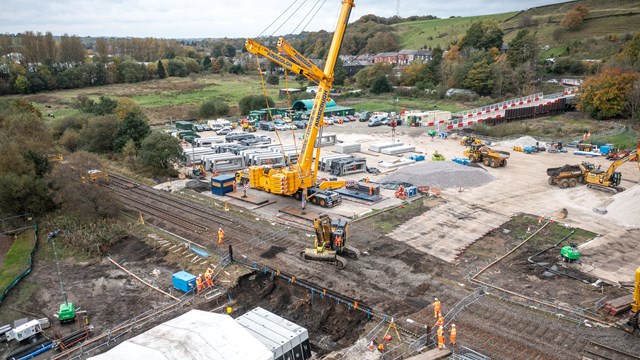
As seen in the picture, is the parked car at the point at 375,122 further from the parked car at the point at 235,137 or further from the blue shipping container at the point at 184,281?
the blue shipping container at the point at 184,281

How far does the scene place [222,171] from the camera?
3859 centimetres

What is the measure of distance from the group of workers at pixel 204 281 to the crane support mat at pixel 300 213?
339 inches

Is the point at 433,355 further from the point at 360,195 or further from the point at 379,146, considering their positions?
the point at 379,146

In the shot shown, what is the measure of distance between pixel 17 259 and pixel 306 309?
16714mm

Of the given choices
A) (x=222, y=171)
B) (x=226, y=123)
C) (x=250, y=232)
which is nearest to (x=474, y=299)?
(x=250, y=232)

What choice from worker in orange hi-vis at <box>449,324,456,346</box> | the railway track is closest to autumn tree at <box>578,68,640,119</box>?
the railway track

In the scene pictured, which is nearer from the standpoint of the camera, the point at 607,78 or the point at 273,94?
the point at 607,78

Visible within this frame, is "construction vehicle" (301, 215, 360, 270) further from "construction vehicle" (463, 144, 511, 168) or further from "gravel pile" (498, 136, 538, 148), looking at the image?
"gravel pile" (498, 136, 538, 148)

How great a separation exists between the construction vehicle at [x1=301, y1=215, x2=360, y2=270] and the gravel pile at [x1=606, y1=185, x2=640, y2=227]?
16821 millimetres

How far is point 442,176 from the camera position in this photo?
3378 centimetres

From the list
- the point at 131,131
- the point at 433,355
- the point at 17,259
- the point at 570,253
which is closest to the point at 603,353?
the point at 433,355

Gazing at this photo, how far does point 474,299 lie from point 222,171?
2609cm

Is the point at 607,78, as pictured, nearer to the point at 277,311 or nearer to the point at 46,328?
the point at 277,311

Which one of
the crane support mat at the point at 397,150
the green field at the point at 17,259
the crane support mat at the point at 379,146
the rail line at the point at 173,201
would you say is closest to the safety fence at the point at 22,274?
the green field at the point at 17,259
